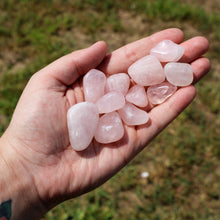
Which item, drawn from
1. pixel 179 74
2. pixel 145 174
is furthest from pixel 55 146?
pixel 145 174

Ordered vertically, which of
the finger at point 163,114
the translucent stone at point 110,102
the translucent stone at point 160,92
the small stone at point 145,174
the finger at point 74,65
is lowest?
the small stone at point 145,174

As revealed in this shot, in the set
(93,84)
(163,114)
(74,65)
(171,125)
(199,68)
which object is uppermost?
(74,65)

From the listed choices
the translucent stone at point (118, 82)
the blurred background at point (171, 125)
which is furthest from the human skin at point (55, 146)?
the blurred background at point (171, 125)

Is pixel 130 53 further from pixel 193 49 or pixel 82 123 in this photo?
pixel 82 123

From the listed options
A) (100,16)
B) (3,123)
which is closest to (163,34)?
(100,16)

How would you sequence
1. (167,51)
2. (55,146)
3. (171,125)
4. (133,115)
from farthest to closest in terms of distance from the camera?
(171,125), (167,51), (133,115), (55,146)

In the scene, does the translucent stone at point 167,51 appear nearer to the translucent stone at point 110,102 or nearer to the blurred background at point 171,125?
the translucent stone at point 110,102

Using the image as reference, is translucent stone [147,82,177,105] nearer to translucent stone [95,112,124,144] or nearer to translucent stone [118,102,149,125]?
translucent stone [118,102,149,125]
